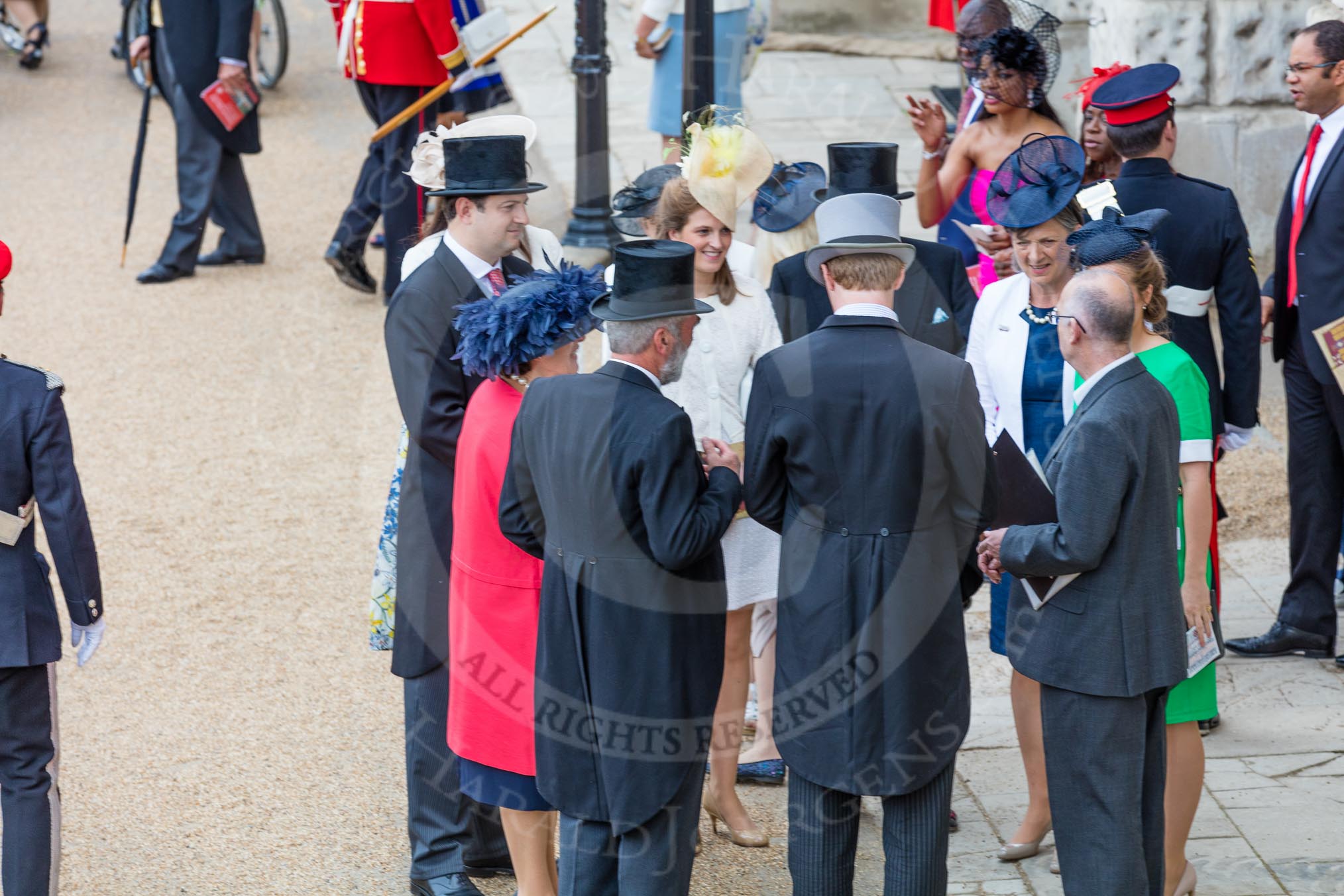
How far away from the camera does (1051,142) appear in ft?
13.3

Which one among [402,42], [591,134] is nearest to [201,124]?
[402,42]

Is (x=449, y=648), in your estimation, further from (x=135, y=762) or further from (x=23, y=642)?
(x=135, y=762)

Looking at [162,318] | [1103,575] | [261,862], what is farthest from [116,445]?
[1103,575]

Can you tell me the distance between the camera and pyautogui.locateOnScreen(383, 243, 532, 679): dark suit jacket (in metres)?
3.74

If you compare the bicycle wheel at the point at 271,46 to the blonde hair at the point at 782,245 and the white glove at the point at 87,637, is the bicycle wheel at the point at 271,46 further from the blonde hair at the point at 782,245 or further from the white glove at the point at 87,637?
the white glove at the point at 87,637

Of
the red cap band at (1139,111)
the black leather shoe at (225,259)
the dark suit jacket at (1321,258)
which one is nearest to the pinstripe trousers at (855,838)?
the red cap band at (1139,111)

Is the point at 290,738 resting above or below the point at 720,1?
below

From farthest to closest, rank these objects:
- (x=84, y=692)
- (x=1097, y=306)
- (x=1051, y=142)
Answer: (x=84, y=692) < (x=1051, y=142) < (x=1097, y=306)

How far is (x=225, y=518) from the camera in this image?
245 inches

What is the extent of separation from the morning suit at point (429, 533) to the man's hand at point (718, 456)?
2.27 feet

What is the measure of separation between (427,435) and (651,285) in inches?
32.8

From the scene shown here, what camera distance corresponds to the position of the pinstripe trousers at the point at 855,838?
3330 mm

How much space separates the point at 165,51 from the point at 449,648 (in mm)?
6071

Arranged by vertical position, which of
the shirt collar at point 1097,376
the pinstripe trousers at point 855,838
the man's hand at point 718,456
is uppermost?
the shirt collar at point 1097,376
